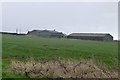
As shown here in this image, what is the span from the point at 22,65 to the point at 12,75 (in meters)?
2.55

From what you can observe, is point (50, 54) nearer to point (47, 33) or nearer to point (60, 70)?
point (60, 70)

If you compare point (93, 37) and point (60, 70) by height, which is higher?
point (93, 37)

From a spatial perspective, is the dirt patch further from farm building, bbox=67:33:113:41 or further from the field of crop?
farm building, bbox=67:33:113:41

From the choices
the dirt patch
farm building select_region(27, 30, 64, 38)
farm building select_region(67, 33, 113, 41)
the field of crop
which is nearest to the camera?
the dirt patch

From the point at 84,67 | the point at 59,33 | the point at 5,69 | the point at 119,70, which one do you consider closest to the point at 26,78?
the point at 5,69

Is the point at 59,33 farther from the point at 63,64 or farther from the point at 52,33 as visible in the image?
the point at 63,64

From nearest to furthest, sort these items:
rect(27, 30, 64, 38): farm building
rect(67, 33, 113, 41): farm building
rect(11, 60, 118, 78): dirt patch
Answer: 1. rect(11, 60, 118, 78): dirt patch
2. rect(67, 33, 113, 41): farm building
3. rect(27, 30, 64, 38): farm building

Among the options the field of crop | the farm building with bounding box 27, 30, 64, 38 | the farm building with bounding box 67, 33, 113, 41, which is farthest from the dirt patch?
the farm building with bounding box 27, 30, 64, 38

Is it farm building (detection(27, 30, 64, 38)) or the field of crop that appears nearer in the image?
the field of crop

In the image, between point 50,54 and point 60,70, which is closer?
point 60,70

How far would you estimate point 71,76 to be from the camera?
57.8 feet

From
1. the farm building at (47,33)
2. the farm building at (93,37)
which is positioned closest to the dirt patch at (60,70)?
the farm building at (93,37)

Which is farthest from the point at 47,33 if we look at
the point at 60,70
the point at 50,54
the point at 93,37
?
the point at 60,70

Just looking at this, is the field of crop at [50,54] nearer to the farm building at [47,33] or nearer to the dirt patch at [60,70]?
the dirt patch at [60,70]
